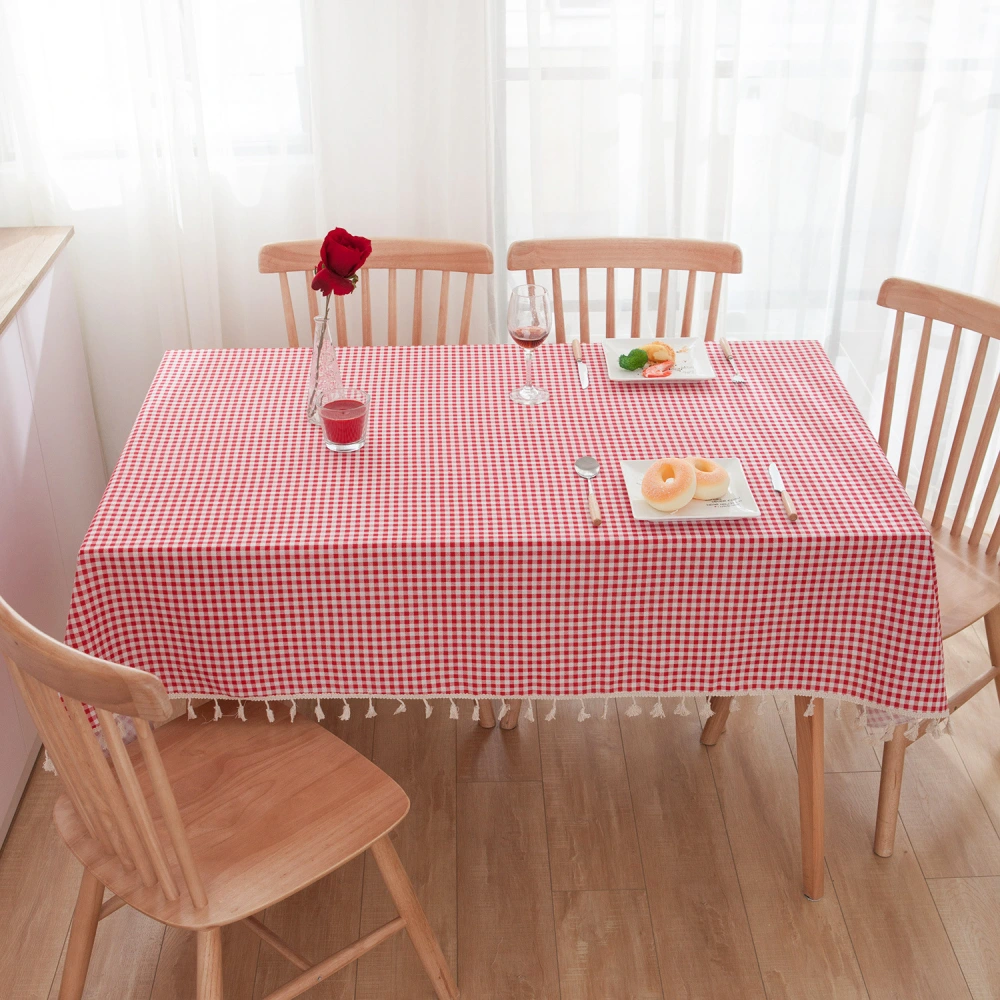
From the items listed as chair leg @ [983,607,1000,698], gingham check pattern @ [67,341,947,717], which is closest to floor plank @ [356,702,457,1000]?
gingham check pattern @ [67,341,947,717]

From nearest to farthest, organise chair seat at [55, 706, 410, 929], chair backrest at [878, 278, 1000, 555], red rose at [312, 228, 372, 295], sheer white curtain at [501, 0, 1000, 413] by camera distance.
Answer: chair seat at [55, 706, 410, 929], red rose at [312, 228, 372, 295], chair backrest at [878, 278, 1000, 555], sheer white curtain at [501, 0, 1000, 413]

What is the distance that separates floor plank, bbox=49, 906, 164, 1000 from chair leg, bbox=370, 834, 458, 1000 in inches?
17.5

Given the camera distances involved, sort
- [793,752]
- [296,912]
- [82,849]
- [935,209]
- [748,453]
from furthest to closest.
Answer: [935,209] < [793,752] < [296,912] < [748,453] < [82,849]

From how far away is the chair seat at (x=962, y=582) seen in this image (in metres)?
1.82

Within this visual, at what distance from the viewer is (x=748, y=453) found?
167cm

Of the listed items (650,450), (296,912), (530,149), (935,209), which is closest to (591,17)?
(530,149)

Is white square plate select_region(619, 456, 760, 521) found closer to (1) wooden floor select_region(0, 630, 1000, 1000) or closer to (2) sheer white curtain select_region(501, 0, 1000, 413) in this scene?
(1) wooden floor select_region(0, 630, 1000, 1000)

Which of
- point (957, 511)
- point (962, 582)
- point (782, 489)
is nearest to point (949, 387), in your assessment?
point (957, 511)

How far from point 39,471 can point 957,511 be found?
1.75 m

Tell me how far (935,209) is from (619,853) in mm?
1747

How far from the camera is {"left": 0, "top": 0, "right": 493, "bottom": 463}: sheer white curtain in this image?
2291 millimetres

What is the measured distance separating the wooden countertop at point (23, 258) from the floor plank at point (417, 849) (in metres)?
1.07

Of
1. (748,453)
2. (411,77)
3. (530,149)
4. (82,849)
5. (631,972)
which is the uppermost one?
(411,77)

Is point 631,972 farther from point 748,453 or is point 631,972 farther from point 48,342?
point 48,342
